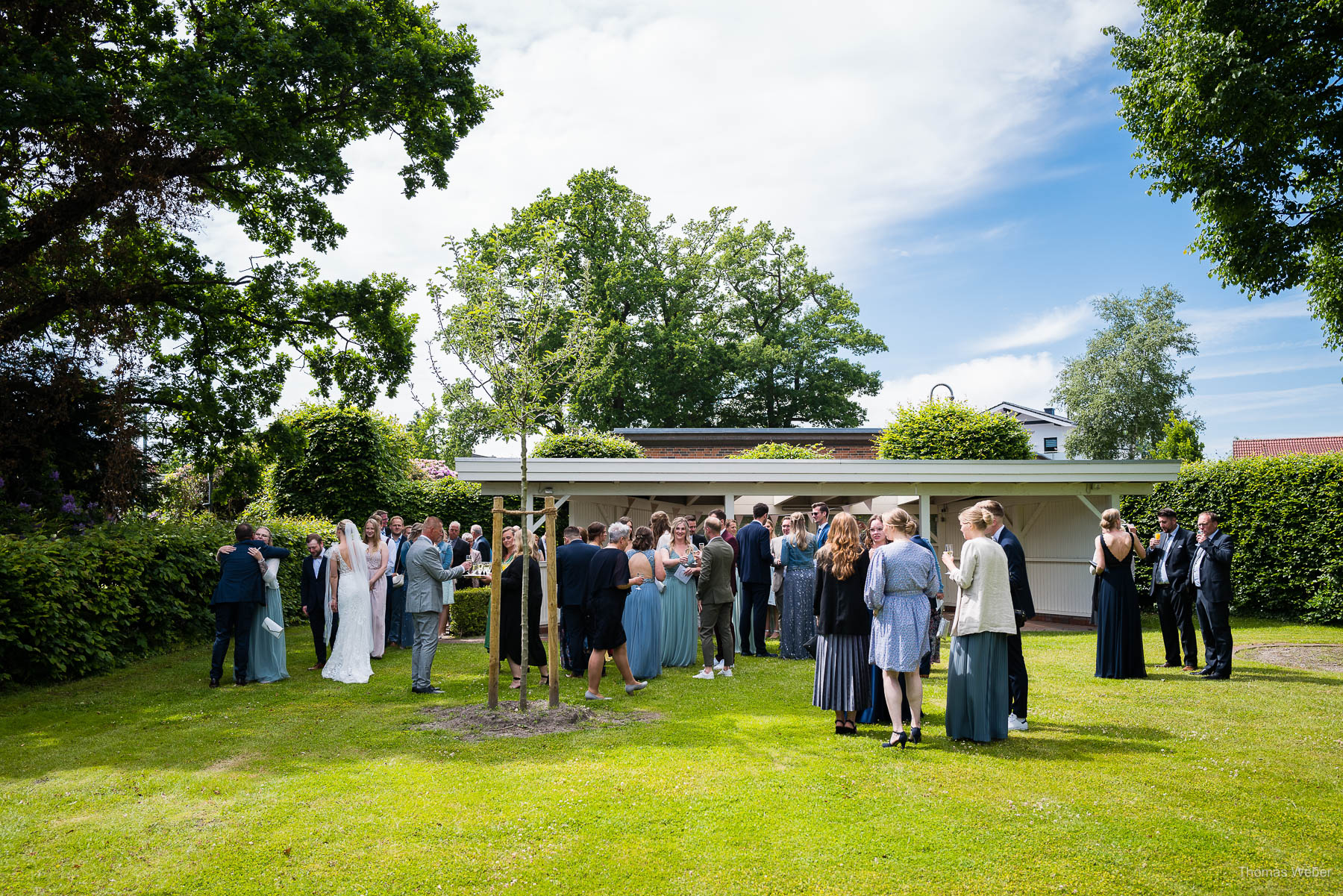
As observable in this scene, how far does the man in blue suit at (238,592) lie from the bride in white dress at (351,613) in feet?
2.12

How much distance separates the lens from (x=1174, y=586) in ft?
31.3

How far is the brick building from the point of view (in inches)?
1015

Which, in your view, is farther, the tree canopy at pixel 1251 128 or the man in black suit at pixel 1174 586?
the tree canopy at pixel 1251 128

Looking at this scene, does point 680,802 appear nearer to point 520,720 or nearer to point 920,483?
point 520,720

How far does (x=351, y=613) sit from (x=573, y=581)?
3.00 metres

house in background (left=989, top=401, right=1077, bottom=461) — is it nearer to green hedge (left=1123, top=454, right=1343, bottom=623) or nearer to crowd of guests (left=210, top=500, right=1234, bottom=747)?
green hedge (left=1123, top=454, right=1343, bottom=623)

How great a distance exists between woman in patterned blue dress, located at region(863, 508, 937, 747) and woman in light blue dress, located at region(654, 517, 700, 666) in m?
3.89

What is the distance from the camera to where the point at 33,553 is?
350 inches

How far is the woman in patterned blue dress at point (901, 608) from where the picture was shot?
6.10 metres

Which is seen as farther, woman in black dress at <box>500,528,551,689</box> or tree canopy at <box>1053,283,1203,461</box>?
tree canopy at <box>1053,283,1203,461</box>

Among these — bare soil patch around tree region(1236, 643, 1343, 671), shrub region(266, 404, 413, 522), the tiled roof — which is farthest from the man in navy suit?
the tiled roof

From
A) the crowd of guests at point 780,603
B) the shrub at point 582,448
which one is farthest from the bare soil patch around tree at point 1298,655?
the shrub at point 582,448

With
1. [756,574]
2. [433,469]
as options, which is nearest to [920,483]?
[756,574]

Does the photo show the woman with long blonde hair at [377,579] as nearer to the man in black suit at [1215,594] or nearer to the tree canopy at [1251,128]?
the man in black suit at [1215,594]
